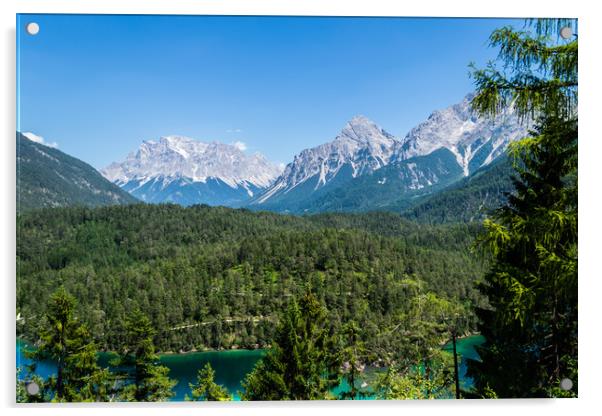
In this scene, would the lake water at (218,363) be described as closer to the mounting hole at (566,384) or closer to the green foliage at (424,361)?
the green foliage at (424,361)

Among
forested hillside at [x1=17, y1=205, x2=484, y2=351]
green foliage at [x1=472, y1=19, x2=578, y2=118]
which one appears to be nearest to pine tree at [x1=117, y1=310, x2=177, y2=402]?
forested hillside at [x1=17, y1=205, x2=484, y2=351]

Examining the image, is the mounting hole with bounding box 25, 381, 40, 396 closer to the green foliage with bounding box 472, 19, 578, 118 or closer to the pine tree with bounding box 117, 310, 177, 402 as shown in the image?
the pine tree with bounding box 117, 310, 177, 402

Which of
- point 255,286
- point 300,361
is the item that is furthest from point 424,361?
point 255,286

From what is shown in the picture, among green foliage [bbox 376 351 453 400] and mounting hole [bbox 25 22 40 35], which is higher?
mounting hole [bbox 25 22 40 35]
